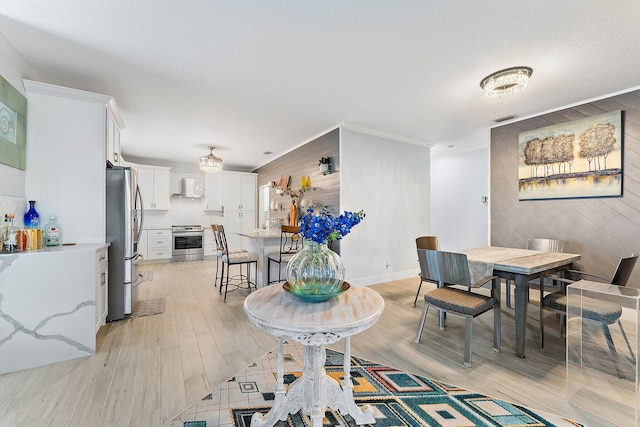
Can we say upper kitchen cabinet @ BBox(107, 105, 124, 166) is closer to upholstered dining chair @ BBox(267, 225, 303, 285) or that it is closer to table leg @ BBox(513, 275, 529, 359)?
upholstered dining chair @ BBox(267, 225, 303, 285)

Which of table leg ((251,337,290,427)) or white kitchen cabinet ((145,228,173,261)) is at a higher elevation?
white kitchen cabinet ((145,228,173,261))

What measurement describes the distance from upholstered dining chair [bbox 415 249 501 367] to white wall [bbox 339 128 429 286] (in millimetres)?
1953

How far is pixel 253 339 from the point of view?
2633 mm

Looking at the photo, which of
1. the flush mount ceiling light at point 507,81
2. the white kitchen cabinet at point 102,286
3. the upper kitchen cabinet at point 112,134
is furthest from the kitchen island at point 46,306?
the flush mount ceiling light at point 507,81

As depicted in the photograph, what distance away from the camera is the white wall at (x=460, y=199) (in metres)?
5.77

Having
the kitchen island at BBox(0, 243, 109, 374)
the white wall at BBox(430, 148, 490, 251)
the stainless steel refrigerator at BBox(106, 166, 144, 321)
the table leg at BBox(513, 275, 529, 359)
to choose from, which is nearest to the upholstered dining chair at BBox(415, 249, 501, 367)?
the table leg at BBox(513, 275, 529, 359)

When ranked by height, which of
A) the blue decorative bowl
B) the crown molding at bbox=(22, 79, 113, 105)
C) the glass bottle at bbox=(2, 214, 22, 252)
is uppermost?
the crown molding at bbox=(22, 79, 113, 105)

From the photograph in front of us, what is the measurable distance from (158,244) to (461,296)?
689 cm

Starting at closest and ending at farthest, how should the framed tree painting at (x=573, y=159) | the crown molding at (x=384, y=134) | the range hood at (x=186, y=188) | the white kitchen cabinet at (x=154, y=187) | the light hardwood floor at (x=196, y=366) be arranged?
the light hardwood floor at (x=196, y=366), the framed tree painting at (x=573, y=159), the crown molding at (x=384, y=134), the white kitchen cabinet at (x=154, y=187), the range hood at (x=186, y=188)

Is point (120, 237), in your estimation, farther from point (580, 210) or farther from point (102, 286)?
point (580, 210)

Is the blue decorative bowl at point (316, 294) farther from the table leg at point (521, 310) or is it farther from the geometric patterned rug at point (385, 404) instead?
the table leg at point (521, 310)

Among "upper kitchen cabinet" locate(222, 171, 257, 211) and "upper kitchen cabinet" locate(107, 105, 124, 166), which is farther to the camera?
"upper kitchen cabinet" locate(222, 171, 257, 211)

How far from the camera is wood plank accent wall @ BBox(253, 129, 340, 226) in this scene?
4473mm

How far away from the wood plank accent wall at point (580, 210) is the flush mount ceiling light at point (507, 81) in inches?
58.9
